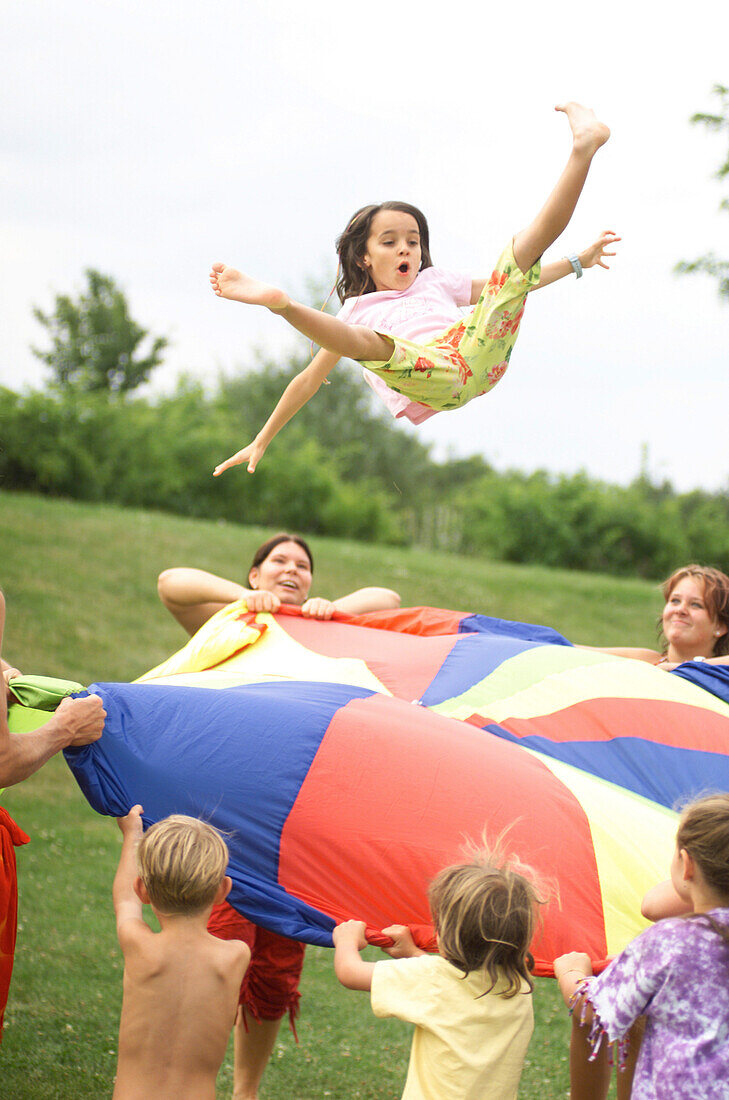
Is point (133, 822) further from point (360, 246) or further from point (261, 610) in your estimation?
point (360, 246)

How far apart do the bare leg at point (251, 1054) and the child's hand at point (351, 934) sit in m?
0.91

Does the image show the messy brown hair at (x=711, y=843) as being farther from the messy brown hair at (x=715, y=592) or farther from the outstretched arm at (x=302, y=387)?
the messy brown hair at (x=715, y=592)

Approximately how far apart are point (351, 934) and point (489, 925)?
406 mm

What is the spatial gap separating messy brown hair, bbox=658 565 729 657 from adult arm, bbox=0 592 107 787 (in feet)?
6.49

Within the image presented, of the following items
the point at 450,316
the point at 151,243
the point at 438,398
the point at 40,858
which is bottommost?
the point at 40,858

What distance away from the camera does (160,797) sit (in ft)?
7.36

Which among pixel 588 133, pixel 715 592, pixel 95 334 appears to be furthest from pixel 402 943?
pixel 95 334

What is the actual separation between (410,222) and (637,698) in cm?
150

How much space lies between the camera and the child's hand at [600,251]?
274cm

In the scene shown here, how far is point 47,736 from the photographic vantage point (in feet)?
7.09

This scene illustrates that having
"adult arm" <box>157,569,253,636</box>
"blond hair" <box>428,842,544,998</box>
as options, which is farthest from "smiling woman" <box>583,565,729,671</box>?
"blond hair" <box>428,842,544,998</box>

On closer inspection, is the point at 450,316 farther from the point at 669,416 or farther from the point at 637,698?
the point at 669,416

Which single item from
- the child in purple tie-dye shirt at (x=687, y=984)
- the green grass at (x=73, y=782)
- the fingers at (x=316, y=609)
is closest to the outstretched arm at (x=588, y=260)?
the fingers at (x=316, y=609)

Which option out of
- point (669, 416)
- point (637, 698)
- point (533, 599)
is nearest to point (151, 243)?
point (637, 698)
